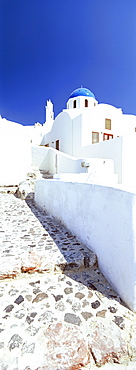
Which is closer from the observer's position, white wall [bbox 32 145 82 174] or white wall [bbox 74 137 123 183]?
white wall [bbox 74 137 123 183]

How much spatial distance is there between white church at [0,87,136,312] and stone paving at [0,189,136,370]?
264 millimetres

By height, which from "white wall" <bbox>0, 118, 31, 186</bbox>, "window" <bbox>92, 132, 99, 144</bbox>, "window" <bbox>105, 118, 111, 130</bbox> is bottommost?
"white wall" <bbox>0, 118, 31, 186</bbox>

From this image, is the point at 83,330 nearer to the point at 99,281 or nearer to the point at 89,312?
the point at 89,312

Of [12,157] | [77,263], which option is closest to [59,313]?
[77,263]

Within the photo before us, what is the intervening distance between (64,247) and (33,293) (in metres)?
1.04

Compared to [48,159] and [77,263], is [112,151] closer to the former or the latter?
[48,159]

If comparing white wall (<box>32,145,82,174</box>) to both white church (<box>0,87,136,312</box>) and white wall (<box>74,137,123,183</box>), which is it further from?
white wall (<box>74,137,123,183</box>)

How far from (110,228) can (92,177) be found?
5085 millimetres

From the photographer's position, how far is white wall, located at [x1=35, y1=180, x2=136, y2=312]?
1.80m

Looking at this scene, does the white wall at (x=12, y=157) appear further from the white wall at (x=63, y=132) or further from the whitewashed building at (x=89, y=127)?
the white wall at (x=63, y=132)

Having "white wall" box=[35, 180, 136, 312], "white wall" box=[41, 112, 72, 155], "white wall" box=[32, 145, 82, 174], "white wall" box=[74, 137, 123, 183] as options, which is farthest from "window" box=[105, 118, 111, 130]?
"white wall" box=[35, 180, 136, 312]

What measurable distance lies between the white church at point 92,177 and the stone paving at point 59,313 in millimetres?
264

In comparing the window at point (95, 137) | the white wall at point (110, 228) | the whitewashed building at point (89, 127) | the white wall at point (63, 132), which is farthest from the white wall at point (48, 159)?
the white wall at point (110, 228)

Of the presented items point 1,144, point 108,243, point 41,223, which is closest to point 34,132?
point 1,144
